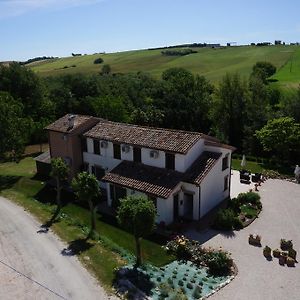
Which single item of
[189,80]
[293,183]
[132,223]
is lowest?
[293,183]

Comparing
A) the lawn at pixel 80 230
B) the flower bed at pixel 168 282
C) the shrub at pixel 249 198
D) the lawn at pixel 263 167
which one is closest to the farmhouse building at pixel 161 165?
the shrub at pixel 249 198

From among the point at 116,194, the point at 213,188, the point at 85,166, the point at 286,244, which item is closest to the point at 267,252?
the point at 286,244

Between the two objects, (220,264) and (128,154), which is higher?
(128,154)

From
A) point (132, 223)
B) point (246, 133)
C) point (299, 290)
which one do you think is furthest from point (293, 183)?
point (132, 223)

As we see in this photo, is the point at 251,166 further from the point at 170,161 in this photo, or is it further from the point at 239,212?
the point at 170,161

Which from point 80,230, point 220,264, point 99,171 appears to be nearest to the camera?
point 220,264

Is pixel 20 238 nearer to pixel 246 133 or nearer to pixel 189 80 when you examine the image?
pixel 246 133

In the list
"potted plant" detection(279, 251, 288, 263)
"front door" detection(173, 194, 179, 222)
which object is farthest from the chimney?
"potted plant" detection(279, 251, 288, 263)

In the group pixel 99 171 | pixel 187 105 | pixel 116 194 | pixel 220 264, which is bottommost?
pixel 220 264
